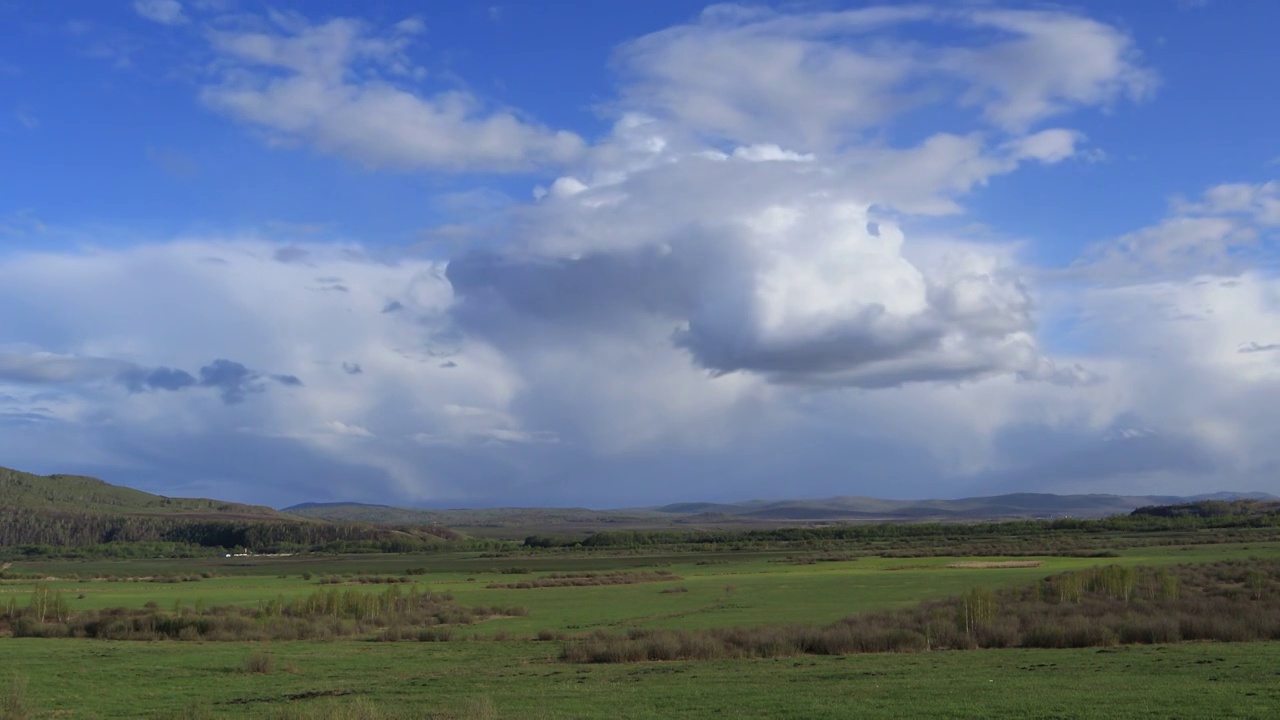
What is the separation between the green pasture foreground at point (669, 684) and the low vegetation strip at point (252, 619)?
7.24 meters

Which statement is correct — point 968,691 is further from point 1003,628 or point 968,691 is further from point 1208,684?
point 1003,628

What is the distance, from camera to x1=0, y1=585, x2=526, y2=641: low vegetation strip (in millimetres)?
40406

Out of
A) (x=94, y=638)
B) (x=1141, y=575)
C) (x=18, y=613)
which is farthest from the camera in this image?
(x=1141, y=575)

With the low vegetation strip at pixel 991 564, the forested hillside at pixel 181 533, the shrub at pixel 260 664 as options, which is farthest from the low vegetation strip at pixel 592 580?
the forested hillside at pixel 181 533

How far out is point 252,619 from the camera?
4359 cm

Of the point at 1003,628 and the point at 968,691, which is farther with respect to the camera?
the point at 1003,628

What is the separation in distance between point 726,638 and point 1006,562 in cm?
5245

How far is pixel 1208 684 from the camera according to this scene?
19.4 m

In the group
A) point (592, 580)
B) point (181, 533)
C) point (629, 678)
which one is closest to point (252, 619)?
point (629, 678)

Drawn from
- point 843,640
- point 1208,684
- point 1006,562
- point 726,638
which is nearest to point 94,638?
point 726,638

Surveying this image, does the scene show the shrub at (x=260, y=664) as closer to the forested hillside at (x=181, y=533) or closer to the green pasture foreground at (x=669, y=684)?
the green pasture foreground at (x=669, y=684)

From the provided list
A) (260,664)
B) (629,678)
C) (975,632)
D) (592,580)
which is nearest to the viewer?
(629,678)

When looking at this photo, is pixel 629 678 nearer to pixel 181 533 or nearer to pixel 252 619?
pixel 252 619

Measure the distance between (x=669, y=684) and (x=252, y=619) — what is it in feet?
88.2
